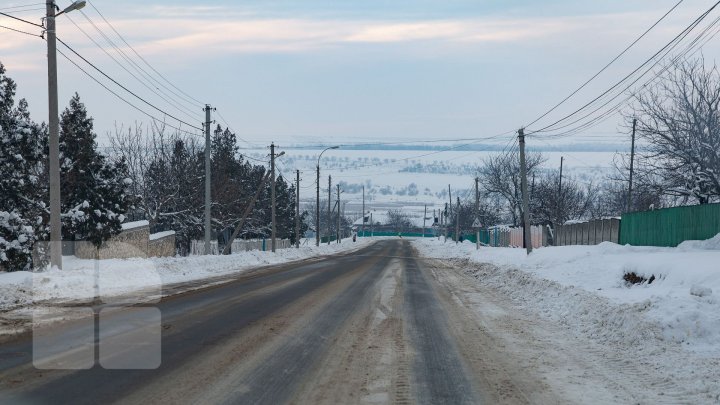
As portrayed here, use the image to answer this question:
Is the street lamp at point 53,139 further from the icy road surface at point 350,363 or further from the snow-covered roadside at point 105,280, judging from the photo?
the icy road surface at point 350,363

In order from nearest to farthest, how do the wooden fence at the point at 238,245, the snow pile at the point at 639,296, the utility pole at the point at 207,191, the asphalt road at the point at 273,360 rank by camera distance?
the asphalt road at the point at 273,360 → the snow pile at the point at 639,296 → the utility pole at the point at 207,191 → the wooden fence at the point at 238,245

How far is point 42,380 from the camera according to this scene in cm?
777

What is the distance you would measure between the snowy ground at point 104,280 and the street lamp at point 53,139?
82 centimetres

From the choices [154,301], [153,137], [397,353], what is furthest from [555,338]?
[153,137]

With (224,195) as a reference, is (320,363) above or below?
below

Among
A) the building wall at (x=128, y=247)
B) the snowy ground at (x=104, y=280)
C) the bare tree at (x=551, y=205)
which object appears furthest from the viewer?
the bare tree at (x=551, y=205)

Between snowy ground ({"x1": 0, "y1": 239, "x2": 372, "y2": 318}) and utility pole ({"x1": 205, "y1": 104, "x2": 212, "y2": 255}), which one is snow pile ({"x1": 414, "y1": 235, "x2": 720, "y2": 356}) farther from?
utility pole ({"x1": 205, "y1": 104, "x2": 212, "y2": 255})

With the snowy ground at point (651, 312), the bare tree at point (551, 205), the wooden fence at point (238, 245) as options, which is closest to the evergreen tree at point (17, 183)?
the snowy ground at point (651, 312)

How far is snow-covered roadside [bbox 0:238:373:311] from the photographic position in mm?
16500

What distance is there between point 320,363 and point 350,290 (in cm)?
1147

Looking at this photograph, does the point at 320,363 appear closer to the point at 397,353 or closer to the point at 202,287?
the point at 397,353

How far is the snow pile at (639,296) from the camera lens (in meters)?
10.5

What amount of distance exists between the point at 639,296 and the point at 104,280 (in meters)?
14.6

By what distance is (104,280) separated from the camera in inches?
822
